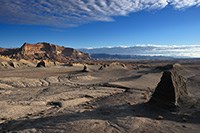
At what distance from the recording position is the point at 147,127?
6.71m

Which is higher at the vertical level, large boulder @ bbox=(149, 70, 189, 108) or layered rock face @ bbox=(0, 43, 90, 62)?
layered rock face @ bbox=(0, 43, 90, 62)

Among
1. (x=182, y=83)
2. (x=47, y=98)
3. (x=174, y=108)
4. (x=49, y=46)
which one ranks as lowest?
(x=47, y=98)

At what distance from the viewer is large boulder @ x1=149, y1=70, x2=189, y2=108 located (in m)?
9.26

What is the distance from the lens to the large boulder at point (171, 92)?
364 inches

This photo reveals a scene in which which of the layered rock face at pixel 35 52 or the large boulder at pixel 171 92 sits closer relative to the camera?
the large boulder at pixel 171 92

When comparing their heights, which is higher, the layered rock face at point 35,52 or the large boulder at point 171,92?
the layered rock face at point 35,52

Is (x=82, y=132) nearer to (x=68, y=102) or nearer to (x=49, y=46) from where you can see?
(x=68, y=102)

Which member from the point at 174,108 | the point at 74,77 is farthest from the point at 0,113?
the point at 74,77

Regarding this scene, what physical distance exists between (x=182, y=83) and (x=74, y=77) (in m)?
18.5

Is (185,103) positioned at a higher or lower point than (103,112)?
higher

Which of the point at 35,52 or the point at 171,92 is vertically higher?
the point at 35,52

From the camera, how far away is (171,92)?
9.48 metres

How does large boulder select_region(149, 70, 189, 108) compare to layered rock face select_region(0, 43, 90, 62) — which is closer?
large boulder select_region(149, 70, 189, 108)

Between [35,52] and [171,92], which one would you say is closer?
[171,92]
